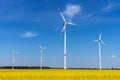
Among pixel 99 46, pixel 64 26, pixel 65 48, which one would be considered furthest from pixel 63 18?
pixel 99 46

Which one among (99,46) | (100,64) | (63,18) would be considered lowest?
(100,64)

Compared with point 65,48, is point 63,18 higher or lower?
higher

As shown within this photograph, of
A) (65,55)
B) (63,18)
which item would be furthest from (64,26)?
(65,55)

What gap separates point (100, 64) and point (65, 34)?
101 ft

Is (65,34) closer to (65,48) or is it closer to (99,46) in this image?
(65,48)

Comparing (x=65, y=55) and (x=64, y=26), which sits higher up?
(x=64, y=26)

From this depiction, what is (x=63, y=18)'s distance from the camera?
90.8 m

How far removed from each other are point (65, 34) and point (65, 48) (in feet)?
14.5

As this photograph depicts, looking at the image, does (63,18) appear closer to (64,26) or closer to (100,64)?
(64,26)

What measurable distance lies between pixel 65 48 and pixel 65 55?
8.39 feet

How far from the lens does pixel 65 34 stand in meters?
87.4

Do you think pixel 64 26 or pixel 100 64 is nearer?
pixel 64 26

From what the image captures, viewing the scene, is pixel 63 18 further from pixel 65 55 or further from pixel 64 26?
pixel 65 55

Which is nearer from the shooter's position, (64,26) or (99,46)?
(64,26)
